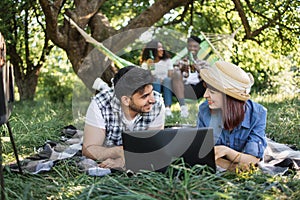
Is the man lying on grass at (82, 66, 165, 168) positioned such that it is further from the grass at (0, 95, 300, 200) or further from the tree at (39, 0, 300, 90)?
the tree at (39, 0, 300, 90)

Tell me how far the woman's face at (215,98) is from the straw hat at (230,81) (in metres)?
0.04

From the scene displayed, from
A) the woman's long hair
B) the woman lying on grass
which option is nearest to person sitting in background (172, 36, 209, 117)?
the woman lying on grass

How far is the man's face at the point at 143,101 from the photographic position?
273 cm

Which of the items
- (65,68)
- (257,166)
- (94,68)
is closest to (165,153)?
(257,166)

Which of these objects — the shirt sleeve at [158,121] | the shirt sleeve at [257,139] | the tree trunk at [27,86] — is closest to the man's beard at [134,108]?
the shirt sleeve at [158,121]

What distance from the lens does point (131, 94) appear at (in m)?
2.77

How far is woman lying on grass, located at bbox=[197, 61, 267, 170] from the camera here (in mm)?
2537

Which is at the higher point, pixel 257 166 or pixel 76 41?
pixel 76 41

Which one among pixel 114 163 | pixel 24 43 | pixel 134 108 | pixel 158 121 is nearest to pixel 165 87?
pixel 158 121

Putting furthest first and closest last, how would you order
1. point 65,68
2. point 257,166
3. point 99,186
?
1. point 65,68
2. point 257,166
3. point 99,186

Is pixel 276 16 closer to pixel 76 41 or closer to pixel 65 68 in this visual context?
pixel 76 41

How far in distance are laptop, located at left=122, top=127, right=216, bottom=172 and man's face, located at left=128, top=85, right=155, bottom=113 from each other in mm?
411

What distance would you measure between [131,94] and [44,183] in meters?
0.74

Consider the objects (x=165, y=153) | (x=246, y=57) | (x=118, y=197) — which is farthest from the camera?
(x=246, y=57)
